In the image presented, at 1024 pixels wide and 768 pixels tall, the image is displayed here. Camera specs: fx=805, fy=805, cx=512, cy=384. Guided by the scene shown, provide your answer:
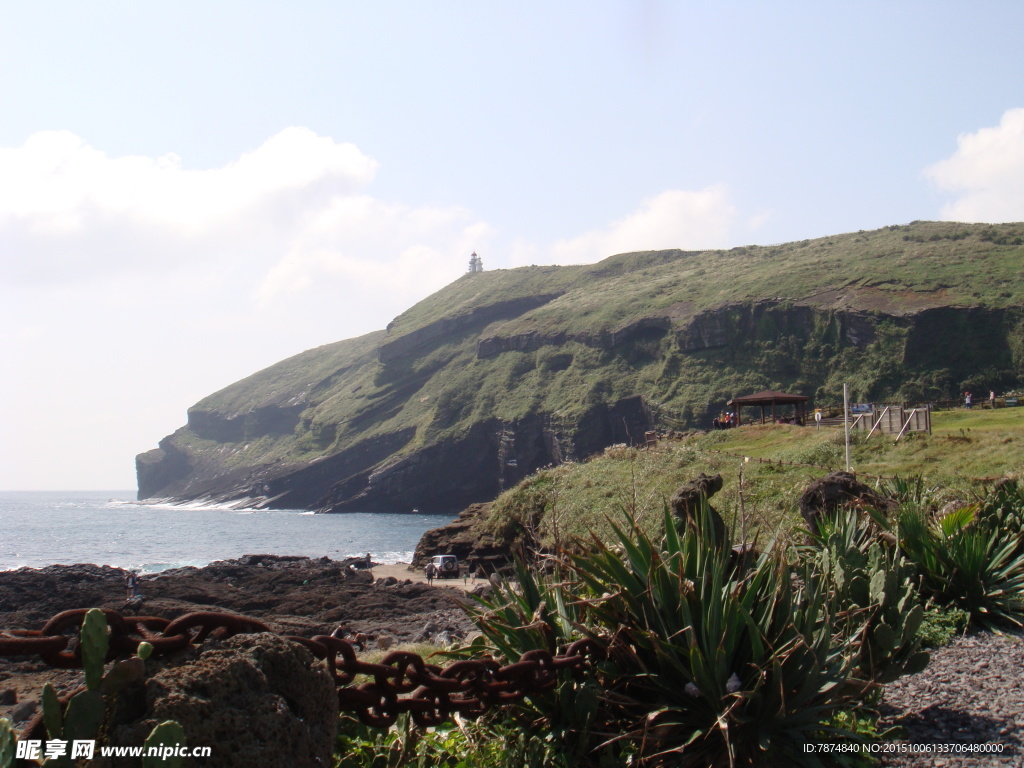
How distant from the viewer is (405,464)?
13100 cm

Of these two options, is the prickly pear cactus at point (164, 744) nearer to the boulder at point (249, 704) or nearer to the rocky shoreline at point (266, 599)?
the boulder at point (249, 704)

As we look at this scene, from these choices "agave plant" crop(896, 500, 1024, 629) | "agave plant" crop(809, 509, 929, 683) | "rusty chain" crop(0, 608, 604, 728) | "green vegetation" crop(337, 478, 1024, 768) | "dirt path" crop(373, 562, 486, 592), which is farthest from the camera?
"dirt path" crop(373, 562, 486, 592)

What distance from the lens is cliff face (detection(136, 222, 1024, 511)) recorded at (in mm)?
89438

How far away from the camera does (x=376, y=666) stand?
2645 mm

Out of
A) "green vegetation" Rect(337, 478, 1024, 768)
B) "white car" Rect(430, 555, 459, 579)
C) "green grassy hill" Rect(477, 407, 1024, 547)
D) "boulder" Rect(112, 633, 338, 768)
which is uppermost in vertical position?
"boulder" Rect(112, 633, 338, 768)

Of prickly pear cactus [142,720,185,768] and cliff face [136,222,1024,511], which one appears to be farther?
cliff face [136,222,1024,511]

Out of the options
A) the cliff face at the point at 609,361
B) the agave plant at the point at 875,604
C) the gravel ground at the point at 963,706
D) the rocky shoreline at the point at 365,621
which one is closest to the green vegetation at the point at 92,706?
the rocky shoreline at the point at 365,621

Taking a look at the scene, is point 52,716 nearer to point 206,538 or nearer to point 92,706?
point 92,706

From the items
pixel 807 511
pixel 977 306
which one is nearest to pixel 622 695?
pixel 807 511

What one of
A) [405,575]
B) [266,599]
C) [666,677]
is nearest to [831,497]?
[666,677]

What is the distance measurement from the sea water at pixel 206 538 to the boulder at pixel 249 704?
58.7 metres

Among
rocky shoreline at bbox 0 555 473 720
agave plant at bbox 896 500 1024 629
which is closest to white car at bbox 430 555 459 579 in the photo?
rocky shoreline at bbox 0 555 473 720

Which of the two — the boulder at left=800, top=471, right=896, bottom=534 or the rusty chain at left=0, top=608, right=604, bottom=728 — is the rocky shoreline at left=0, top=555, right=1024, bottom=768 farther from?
the boulder at left=800, top=471, right=896, bottom=534

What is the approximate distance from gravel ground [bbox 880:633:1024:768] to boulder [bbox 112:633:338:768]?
2809mm
